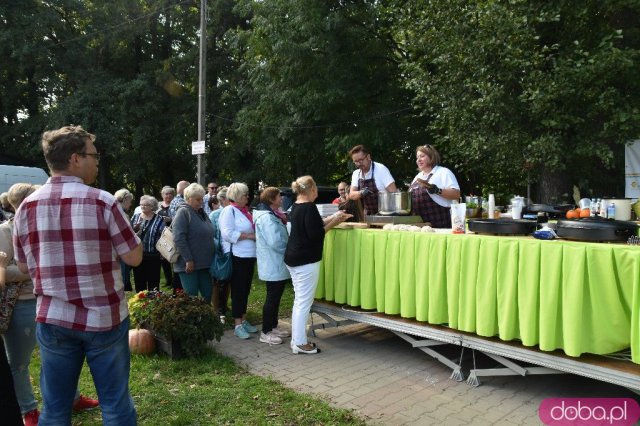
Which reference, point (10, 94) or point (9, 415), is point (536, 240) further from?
point (10, 94)

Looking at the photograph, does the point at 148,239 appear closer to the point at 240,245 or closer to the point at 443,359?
the point at 240,245

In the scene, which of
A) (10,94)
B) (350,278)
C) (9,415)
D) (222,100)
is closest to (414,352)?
(350,278)

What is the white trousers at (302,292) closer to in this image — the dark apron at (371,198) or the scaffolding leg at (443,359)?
the scaffolding leg at (443,359)

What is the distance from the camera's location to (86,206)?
2377mm

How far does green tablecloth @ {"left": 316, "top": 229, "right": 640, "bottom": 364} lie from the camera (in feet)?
10.7

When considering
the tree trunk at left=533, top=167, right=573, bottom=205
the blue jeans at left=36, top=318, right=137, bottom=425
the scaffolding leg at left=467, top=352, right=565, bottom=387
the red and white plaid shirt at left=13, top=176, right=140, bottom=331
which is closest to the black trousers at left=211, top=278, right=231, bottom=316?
the scaffolding leg at left=467, top=352, right=565, bottom=387

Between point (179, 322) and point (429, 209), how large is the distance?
9.32 ft

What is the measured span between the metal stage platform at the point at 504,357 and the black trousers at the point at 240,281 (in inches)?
39.3

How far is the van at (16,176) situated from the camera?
13273mm

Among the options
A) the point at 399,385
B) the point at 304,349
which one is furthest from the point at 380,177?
the point at 399,385

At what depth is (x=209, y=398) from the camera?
396 cm

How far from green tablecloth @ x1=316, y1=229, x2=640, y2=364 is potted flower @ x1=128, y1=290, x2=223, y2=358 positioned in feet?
4.89

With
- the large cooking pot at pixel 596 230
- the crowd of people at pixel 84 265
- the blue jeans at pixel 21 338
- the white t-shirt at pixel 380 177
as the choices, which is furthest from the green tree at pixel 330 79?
the blue jeans at pixel 21 338

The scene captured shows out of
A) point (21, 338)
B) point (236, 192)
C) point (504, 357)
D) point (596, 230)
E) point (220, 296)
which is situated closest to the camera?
point (21, 338)
